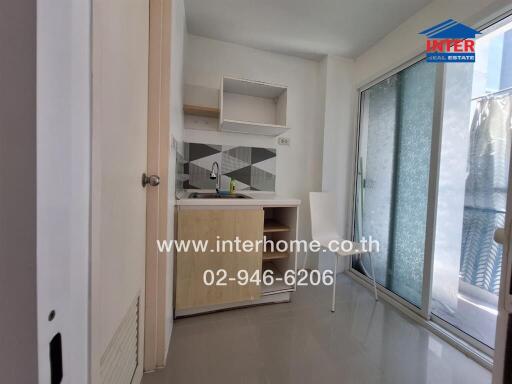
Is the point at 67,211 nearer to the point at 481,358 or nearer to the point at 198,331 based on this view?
the point at 198,331

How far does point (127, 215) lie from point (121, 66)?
492 millimetres

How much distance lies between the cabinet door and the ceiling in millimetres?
1652

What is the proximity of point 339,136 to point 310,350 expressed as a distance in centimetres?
202

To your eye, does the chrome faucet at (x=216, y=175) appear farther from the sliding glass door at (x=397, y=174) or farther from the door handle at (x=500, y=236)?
the door handle at (x=500, y=236)

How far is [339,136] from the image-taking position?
2383mm

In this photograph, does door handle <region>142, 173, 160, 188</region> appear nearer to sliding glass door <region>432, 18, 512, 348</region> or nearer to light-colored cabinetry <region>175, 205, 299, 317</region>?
light-colored cabinetry <region>175, 205, 299, 317</region>

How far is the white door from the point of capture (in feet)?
1.56

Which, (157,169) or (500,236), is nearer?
(500,236)

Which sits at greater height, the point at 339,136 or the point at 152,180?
the point at 339,136

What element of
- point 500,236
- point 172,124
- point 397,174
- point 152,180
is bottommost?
point 500,236

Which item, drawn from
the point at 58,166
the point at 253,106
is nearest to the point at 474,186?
the point at 253,106

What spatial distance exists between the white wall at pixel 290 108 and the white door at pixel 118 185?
1.25m

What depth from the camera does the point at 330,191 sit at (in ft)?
7.77

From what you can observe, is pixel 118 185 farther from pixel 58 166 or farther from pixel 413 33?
pixel 413 33
